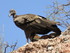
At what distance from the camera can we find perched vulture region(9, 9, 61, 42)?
8.80 m

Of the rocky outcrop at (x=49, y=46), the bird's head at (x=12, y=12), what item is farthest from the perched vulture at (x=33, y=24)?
the rocky outcrop at (x=49, y=46)

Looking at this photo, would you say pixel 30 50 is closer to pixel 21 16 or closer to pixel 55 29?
pixel 55 29

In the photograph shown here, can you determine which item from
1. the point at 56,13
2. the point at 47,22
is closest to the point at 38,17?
the point at 47,22

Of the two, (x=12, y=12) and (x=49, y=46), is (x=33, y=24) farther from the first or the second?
(x=49, y=46)

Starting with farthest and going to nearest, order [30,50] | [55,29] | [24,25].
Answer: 1. [24,25]
2. [55,29]
3. [30,50]

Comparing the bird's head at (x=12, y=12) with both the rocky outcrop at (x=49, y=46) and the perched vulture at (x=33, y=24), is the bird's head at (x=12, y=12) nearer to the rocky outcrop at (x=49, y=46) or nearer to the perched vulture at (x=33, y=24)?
the perched vulture at (x=33, y=24)

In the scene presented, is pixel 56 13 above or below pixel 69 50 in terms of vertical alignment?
below

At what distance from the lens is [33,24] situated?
9.15 metres

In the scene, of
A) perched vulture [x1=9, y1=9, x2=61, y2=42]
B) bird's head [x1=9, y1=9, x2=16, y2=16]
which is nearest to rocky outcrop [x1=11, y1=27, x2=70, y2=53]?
perched vulture [x1=9, y1=9, x2=61, y2=42]

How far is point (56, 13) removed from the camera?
34.1 feet

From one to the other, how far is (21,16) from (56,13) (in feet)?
5.36

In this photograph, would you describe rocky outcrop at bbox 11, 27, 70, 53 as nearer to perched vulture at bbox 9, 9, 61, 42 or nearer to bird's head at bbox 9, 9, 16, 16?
perched vulture at bbox 9, 9, 61, 42

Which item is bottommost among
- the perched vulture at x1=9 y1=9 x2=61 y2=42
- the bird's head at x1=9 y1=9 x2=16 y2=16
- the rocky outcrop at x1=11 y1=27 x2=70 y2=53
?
the perched vulture at x1=9 y1=9 x2=61 y2=42

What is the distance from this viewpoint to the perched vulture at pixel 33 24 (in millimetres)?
8805
